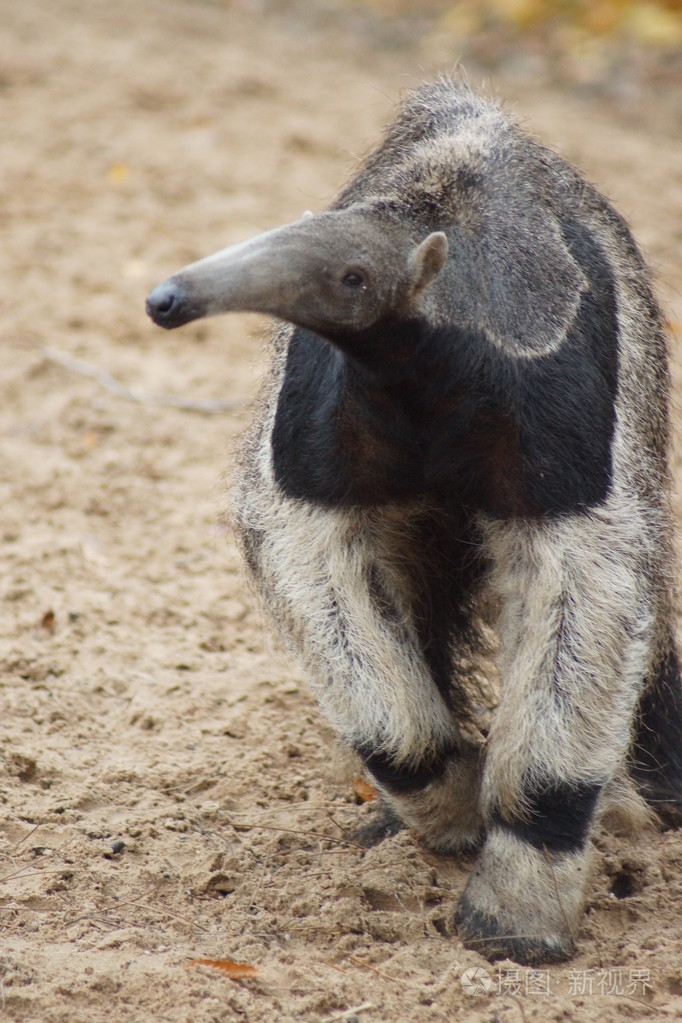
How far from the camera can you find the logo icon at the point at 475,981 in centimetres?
379

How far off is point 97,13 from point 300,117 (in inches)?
129

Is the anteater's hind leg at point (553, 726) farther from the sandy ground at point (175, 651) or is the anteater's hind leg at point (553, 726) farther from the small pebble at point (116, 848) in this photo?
the small pebble at point (116, 848)

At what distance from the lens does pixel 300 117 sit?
11562 mm

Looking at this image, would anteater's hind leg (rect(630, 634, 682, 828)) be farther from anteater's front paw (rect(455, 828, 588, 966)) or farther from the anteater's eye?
the anteater's eye

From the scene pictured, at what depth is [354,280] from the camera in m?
3.41

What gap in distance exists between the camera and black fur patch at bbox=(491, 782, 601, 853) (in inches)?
161

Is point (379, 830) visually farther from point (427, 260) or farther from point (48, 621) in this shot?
point (427, 260)

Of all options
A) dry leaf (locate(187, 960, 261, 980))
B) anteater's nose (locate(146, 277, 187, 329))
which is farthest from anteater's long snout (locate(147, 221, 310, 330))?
dry leaf (locate(187, 960, 261, 980))

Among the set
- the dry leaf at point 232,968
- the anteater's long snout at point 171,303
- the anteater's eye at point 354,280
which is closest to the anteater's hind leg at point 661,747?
the dry leaf at point 232,968

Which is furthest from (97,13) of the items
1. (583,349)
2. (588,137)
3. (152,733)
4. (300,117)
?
(583,349)

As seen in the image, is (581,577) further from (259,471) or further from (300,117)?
(300,117)

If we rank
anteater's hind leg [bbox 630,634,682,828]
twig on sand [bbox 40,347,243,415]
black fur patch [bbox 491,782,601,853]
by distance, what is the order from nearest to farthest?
1. black fur patch [bbox 491,782,601,853]
2. anteater's hind leg [bbox 630,634,682,828]
3. twig on sand [bbox 40,347,243,415]

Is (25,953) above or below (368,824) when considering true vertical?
above

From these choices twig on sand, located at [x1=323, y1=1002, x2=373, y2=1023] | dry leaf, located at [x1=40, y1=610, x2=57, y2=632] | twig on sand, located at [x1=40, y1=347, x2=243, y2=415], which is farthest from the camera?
twig on sand, located at [x1=40, y1=347, x2=243, y2=415]
